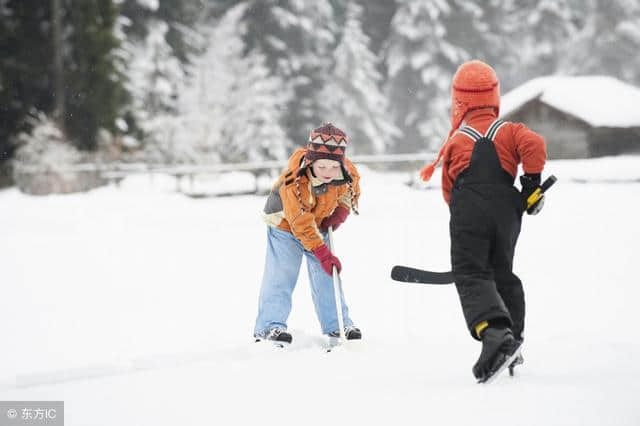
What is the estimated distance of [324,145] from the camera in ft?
12.8

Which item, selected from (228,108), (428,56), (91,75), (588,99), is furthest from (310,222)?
(428,56)

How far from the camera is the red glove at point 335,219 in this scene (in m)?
4.15

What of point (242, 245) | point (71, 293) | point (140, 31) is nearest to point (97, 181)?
point (140, 31)

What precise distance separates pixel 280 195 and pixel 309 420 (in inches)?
67.7

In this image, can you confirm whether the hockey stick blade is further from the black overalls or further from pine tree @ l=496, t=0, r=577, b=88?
pine tree @ l=496, t=0, r=577, b=88

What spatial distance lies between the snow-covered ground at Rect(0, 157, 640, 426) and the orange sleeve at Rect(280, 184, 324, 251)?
0.65 metres

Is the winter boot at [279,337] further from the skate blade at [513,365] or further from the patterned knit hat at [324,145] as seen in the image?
the skate blade at [513,365]

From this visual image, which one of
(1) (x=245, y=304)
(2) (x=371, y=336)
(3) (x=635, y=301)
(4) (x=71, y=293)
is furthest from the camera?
(4) (x=71, y=293)

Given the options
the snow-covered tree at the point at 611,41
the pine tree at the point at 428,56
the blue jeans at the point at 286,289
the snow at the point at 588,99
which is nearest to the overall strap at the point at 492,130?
the blue jeans at the point at 286,289

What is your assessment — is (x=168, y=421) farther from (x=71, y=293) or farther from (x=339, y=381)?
(x=71, y=293)

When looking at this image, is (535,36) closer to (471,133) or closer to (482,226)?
(471,133)

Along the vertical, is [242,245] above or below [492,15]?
below

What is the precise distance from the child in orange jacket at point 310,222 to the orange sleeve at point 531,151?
1.23 metres

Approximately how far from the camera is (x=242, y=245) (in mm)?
9148
